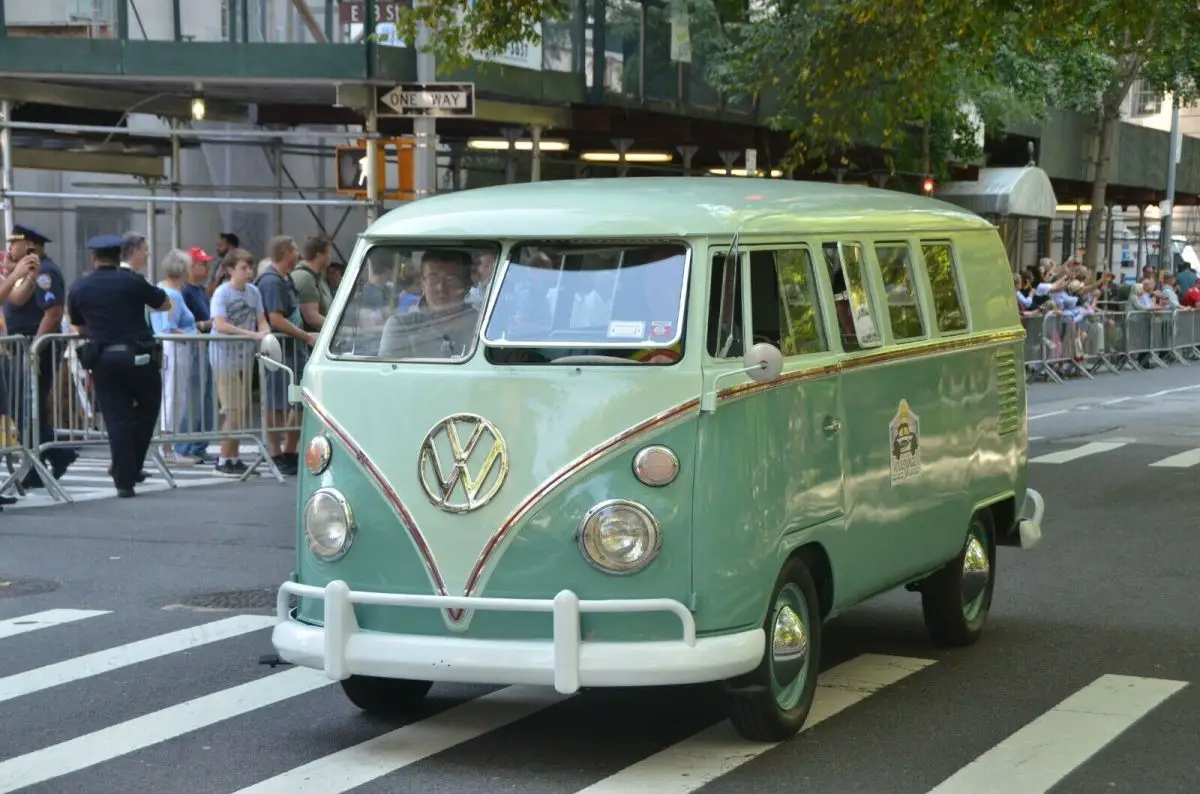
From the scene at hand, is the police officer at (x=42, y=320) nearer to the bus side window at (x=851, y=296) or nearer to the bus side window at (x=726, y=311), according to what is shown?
the bus side window at (x=851, y=296)

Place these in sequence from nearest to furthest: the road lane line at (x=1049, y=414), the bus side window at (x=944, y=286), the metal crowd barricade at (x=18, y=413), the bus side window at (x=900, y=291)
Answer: the bus side window at (x=900, y=291)
the bus side window at (x=944, y=286)
the metal crowd barricade at (x=18, y=413)
the road lane line at (x=1049, y=414)

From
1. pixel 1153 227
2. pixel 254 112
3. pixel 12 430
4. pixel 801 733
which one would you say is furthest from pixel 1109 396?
pixel 1153 227

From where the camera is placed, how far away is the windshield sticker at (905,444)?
830 centimetres

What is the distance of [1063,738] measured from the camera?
7.46m

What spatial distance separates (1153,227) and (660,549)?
63.3m

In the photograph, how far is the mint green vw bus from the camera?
6.77m

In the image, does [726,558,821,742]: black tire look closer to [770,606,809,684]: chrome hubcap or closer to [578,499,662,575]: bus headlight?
[770,606,809,684]: chrome hubcap

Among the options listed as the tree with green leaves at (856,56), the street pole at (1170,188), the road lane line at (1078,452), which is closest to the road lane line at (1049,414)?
the road lane line at (1078,452)

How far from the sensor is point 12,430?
47.5ft

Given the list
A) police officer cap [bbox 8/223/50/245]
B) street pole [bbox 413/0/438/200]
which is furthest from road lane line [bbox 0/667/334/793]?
street pole [bbox 413/0/438/200]

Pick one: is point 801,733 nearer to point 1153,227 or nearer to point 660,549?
point 660,549

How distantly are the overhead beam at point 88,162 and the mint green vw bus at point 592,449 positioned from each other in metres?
17.5

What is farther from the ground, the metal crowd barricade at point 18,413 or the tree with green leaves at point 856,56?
the tree with green leaves at point 856,56

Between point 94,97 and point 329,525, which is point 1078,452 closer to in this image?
point 94,97
